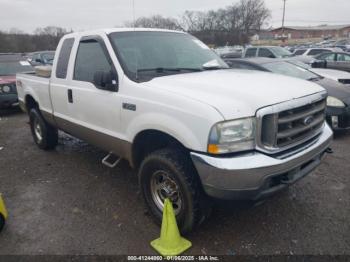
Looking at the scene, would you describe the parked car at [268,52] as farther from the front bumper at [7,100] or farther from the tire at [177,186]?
the tire at [177,186]

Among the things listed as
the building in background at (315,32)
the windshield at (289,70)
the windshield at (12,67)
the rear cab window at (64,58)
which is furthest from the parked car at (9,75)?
the building in background at (315,32)

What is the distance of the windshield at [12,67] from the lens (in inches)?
388

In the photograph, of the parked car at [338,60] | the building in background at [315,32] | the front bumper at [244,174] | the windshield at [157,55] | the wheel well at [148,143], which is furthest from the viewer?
the building in background at [315,32]

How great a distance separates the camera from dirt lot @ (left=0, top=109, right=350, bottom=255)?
291 centimetres

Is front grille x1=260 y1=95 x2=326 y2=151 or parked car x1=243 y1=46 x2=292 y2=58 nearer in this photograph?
front grille x1=260 y1=95 x2=326 y2=151

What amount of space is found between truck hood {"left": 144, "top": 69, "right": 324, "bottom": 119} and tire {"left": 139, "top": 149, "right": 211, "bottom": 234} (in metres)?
0.59

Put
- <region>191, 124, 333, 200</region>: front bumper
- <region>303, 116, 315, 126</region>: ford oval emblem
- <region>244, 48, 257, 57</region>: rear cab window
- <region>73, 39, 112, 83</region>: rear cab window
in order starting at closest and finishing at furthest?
<region>191, 124, 333, 200</region>: front bumper < <region>303, 116, 315, 126</region>: ford oval emblem < <region>73, 39, 112, 83</region>: rear cab window < <region>244, 48, 257, 57</region>: rear cab window

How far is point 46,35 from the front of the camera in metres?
40.8

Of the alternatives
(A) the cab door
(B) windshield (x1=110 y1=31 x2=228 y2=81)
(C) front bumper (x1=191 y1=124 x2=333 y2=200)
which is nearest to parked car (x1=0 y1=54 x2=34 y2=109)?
(A) the cab door

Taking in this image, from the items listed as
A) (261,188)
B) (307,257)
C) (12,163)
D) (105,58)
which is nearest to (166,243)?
(261,188)

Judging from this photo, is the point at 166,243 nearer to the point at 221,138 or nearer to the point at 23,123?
the point at 221,138

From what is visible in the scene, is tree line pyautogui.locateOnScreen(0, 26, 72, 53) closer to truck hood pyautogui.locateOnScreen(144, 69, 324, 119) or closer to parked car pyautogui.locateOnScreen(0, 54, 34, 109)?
parked car pyautogui.locateOnScreen(0, 54, 34, 109)

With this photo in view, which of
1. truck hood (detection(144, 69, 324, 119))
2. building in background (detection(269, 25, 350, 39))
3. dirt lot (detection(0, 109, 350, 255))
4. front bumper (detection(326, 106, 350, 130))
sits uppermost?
building in background (detection(269, 25, 350, 39))

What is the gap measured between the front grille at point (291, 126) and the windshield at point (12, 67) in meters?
9.51
